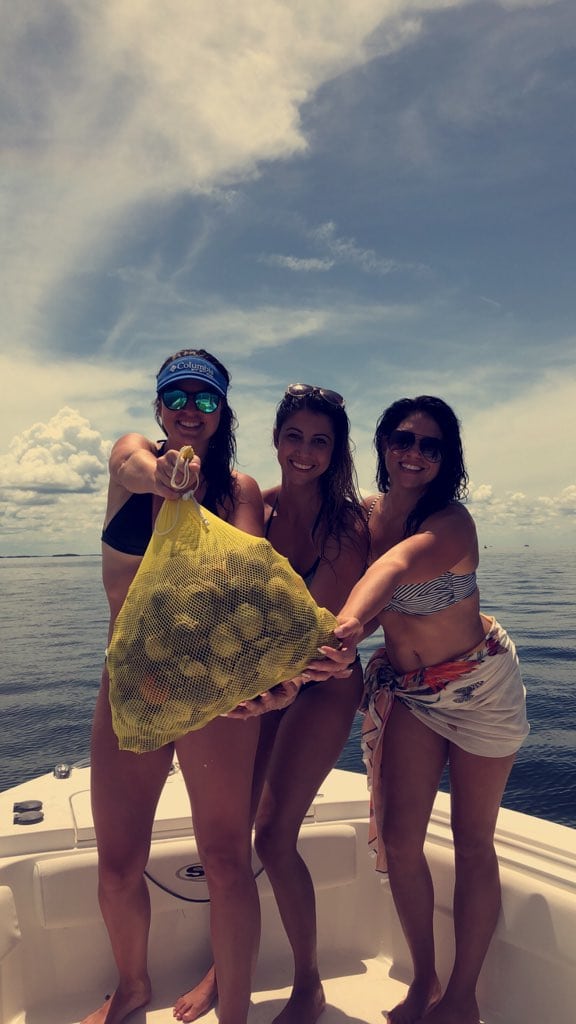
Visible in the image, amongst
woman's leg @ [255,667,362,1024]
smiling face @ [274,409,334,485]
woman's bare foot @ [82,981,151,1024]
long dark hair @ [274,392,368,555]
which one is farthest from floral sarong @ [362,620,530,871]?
woman's bare foot @ [82,981,151,1024]

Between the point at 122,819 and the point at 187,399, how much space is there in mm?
1379

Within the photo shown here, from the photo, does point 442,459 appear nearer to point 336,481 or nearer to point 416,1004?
point 336,481

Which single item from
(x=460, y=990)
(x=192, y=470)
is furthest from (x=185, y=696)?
(x=460, y=990)

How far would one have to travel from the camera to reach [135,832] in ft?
7.61

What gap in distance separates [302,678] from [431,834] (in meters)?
1.52

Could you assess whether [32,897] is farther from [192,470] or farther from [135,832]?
[192,470]

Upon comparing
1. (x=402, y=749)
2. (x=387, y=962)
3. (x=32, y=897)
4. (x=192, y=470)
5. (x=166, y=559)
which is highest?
(x=192, y=470)

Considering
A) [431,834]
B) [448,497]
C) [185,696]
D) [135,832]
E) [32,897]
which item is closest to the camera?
[185,696]

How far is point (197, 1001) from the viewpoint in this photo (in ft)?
8.91

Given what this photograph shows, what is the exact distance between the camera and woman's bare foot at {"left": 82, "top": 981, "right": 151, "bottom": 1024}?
2574 mm

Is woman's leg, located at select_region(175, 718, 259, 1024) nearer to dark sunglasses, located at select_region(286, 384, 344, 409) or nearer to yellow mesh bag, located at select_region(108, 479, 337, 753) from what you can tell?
yellow mesh bag, located at select_region(108, 479, 337, 753)

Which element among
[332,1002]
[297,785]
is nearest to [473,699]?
[297,785]

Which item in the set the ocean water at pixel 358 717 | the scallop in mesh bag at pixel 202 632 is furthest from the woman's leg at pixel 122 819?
the ocean water at pixel 358 717

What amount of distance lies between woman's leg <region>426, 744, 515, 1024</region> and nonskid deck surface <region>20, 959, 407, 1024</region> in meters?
0.45
